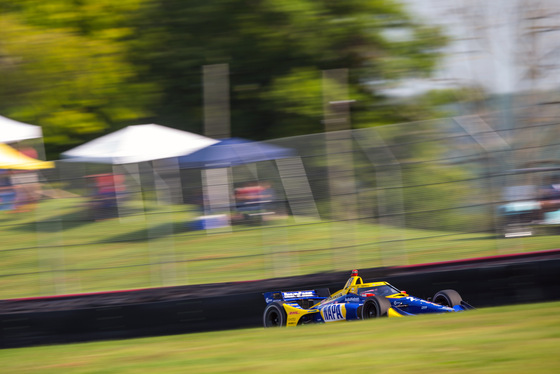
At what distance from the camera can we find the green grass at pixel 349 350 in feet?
13.2

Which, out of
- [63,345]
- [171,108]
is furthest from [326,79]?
[171,108]

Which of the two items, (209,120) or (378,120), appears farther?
(378,120)

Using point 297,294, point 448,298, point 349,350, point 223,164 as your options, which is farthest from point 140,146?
point 349,350

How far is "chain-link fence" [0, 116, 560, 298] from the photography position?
24.8 feet

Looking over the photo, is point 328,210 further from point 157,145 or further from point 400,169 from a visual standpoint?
point 157,145

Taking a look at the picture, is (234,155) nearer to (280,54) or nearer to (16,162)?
(16,162)

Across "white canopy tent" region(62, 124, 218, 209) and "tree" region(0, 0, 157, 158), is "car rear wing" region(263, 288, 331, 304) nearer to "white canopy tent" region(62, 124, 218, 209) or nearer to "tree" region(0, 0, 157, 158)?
"white canopy tent" region(62, 124, 218, 209)

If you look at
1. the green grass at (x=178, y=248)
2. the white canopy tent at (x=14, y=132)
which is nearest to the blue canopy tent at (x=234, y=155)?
the green grass at (x=178, y=248)

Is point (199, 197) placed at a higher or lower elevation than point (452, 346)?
higher

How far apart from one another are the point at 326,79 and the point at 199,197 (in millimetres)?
1954

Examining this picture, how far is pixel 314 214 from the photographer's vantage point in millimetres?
7711

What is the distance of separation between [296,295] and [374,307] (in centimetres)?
93

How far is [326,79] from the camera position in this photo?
26.5 ft

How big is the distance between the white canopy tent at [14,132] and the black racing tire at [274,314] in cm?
641
